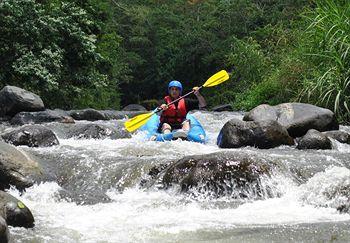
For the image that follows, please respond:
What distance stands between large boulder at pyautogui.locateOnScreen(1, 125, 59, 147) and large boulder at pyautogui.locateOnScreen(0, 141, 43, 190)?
6.23 ft

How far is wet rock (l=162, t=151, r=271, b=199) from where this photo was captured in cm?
486

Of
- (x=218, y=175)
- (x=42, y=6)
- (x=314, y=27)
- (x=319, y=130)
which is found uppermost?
(x=42, y=6)

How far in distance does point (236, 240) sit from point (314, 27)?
21.5 feet

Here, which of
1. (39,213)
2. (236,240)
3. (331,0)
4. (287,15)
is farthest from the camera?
(287,15)

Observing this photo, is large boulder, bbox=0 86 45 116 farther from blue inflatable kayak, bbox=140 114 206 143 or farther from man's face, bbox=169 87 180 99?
man's face, bbox=169 87 180 99

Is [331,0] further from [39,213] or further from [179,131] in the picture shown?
[39,213]

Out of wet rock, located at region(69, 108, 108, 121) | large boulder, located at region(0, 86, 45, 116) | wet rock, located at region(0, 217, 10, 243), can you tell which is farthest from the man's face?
wet rock, located at region(0, 217, 10, 243)

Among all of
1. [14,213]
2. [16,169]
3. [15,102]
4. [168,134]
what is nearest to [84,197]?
[16,169]

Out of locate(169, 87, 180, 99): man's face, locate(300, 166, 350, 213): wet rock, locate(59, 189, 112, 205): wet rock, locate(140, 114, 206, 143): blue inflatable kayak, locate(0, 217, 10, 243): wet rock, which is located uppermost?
locate(0, 217, 10, 243): wet rock

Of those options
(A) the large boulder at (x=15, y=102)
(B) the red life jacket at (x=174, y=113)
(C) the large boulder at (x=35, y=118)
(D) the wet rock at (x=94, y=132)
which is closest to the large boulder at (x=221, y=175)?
(B) the red life jacket at (x=174, y=113)

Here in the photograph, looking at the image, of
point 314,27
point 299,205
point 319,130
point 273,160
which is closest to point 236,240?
point 299,205

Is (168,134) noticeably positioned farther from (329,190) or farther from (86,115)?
(86,115)

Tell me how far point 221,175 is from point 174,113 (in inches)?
128

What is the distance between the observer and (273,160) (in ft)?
17.6
